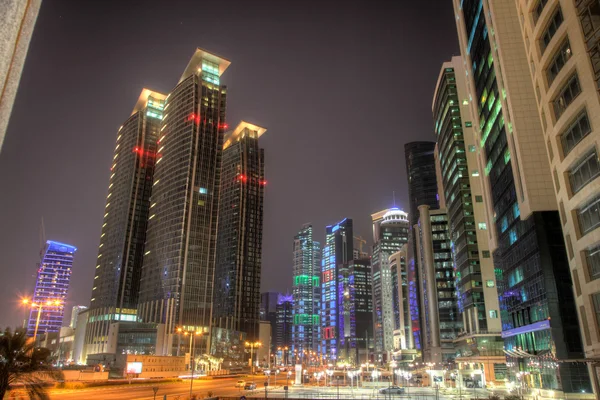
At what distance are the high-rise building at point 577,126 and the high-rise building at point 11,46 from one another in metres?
43.2

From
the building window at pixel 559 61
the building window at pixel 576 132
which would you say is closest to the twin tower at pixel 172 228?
the building window at pixel 559 61

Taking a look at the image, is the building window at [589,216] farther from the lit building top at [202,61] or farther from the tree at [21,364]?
the lit building top at [202,61]

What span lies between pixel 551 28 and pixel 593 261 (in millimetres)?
23395

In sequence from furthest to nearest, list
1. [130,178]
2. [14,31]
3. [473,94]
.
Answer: [130,178]
[473,94]
[14,31]

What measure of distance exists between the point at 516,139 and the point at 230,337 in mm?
144832

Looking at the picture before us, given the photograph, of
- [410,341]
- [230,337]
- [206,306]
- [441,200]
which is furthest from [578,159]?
[410,341]

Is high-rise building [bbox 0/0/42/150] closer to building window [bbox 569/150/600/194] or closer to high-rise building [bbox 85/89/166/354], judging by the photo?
building window [bbox 569/150/600/194]

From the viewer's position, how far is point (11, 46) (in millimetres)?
→ 3469

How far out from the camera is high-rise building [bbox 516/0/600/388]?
38.5 m

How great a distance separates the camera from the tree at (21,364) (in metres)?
24.8

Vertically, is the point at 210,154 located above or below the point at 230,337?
above

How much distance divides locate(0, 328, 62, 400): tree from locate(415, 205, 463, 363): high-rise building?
127m

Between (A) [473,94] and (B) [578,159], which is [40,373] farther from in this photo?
(A) [473,94]

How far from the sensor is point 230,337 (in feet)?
587
